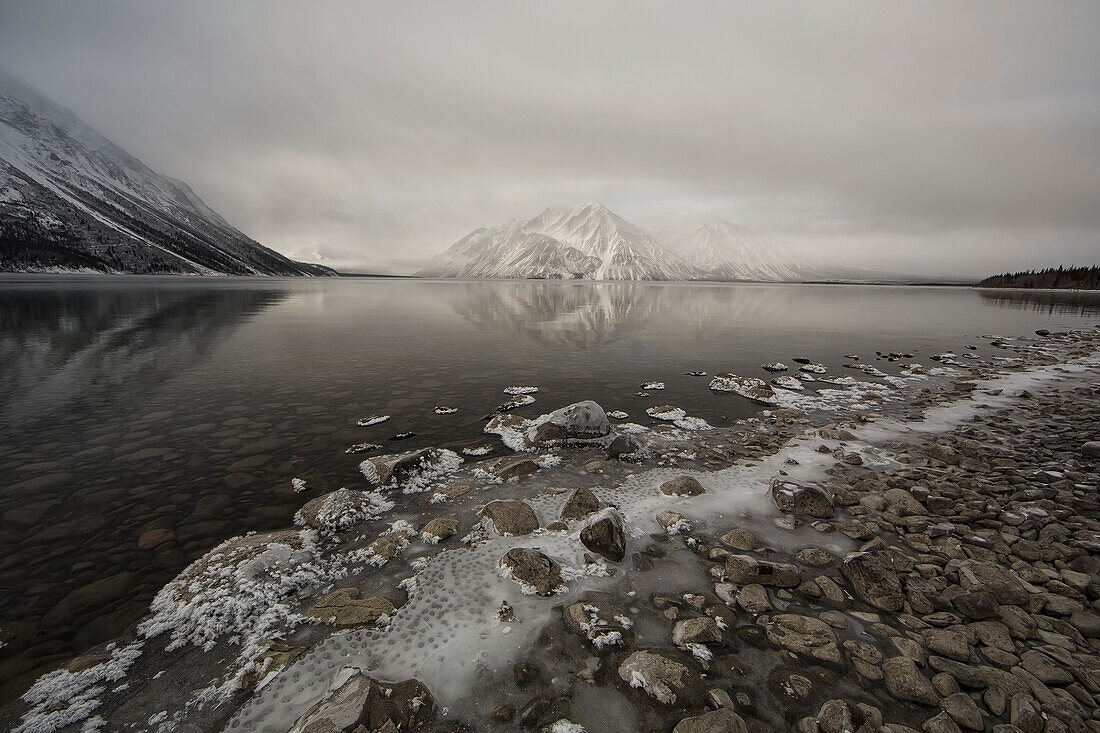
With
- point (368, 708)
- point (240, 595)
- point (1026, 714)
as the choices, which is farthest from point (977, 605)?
point (240, 595)

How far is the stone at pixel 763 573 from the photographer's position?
7937 millimetres

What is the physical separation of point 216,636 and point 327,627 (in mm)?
1820

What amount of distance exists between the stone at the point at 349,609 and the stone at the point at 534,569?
233cm

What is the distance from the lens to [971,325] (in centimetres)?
5397

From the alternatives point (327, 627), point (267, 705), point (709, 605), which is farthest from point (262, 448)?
point (709, 605)

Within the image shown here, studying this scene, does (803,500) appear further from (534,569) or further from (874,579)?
(534,569)

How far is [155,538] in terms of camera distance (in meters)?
9.43

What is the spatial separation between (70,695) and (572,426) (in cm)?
1205

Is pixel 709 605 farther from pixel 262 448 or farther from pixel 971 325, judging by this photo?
pixel 971 325

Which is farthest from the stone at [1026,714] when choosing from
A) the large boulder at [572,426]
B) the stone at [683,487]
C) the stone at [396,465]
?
the stone at [396,465]

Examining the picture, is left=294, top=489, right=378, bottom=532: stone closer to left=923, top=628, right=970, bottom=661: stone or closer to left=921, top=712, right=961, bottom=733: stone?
left=921, top=712, right=961, bottom=733: stone

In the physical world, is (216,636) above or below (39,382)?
below

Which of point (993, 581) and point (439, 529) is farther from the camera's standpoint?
point (439, 529)

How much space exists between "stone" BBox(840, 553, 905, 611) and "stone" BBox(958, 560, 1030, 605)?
114 centimetres
